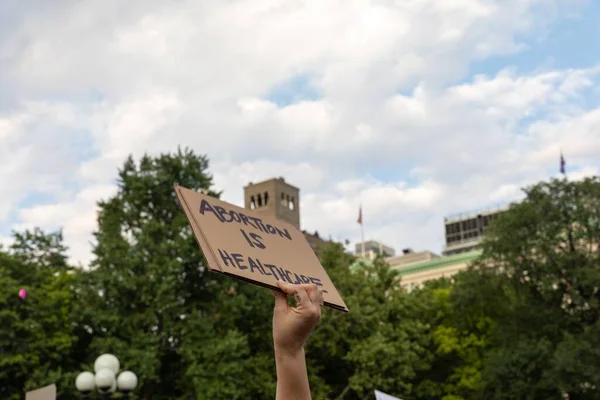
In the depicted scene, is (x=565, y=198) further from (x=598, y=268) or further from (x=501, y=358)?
(x=501, y=358)

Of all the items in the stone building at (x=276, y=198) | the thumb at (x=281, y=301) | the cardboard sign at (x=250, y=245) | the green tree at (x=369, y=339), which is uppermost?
the stone building at (x=276, y=198)

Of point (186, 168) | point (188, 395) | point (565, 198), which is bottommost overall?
point (188, 395)

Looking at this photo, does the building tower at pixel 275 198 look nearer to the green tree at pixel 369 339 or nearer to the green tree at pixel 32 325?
the green tree at pixel 369 339

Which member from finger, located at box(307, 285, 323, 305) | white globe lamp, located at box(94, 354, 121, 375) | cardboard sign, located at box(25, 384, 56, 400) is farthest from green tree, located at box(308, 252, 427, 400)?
finger, located at box(307, 285, 323, 305)

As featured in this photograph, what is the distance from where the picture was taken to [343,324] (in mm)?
32719

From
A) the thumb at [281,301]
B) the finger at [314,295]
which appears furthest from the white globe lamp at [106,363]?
the finger at [314,295]

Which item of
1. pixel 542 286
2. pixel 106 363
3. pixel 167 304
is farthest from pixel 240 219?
pixel 542 286

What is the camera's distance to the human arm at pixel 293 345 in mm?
2799

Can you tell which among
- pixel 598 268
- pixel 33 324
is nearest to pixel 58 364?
pixel 33 324

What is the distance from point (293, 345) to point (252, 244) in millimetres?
902

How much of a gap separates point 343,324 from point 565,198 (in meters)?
10.2

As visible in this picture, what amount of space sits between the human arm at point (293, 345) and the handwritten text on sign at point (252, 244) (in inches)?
21.7

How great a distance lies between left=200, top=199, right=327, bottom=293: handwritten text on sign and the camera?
11.4 feet

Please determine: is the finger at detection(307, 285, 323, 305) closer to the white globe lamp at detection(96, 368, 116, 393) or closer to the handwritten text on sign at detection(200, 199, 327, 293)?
the handwritten text on sign at detection(200, 199, 327, 293)
